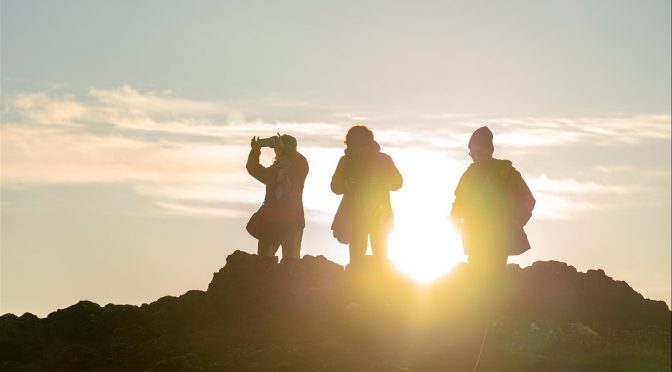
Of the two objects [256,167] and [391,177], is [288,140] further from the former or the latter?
[391,177]

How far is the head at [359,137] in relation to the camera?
67.5 feet

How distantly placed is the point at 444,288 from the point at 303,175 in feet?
11.8

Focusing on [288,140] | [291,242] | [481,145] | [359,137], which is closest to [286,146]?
[288,140]

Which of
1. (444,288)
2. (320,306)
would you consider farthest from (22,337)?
(444,288)

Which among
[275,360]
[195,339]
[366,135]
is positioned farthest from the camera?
[366,135]

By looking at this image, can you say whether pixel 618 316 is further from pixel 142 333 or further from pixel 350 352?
pixel 142 333

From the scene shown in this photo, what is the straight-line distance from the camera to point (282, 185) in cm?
2147

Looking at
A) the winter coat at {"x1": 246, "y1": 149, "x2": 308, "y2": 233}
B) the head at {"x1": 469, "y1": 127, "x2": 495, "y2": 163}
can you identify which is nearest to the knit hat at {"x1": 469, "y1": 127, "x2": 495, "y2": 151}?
the head at {"x1": 469, "y1": 127, "x2": 495, "y2": 163}

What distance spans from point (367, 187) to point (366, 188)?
0.10ft

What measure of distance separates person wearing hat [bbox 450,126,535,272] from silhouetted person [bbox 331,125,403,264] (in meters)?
1.86

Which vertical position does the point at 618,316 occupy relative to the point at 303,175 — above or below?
below

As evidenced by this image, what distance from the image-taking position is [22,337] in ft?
62.3

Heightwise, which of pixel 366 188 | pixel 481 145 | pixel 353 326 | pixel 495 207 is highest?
pixel 481 145

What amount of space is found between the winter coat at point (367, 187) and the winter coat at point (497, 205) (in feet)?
6.17
